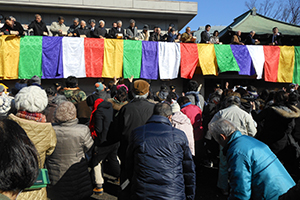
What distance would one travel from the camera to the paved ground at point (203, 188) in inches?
152

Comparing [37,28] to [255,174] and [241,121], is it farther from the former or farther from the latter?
[255,174]

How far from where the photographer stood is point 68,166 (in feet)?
8.98

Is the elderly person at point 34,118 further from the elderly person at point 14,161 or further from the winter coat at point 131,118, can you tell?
the elderly person at point 14,161

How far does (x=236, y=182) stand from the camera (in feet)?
6.41

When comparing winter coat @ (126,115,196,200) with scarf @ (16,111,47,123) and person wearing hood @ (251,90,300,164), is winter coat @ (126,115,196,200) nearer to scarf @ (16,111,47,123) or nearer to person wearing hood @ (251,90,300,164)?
scarf @ (16,111,47,123)

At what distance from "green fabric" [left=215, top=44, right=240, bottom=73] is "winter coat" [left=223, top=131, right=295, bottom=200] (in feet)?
26.7

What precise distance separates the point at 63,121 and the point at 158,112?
4.17 feet

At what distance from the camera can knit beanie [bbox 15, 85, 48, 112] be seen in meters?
2.22

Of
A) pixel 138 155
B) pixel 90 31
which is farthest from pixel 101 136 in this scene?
pixel 90 31

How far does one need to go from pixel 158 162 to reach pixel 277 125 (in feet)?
9.59

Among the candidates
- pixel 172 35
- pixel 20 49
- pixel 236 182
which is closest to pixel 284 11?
pixel 172 35

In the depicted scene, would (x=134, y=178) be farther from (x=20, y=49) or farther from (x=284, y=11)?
(x=284, y=11)

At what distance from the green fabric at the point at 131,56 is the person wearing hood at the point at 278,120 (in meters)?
5.99

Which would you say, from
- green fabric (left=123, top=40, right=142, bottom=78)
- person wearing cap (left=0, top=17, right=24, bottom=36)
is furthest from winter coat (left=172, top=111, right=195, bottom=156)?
person wearing cap (left=0, top=17, right=24, bottom=36)
